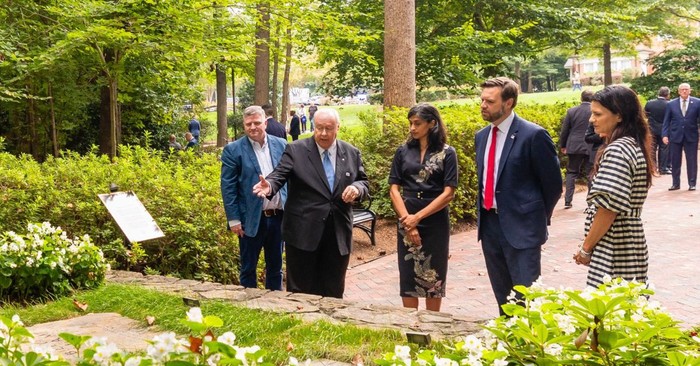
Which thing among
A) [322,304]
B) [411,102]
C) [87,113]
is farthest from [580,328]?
[87,113]

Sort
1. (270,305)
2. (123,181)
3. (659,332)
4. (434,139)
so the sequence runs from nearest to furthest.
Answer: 1. (659,332)
2. (270,305)
3. (434,139)
4. (123,181)

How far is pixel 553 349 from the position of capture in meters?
2.11

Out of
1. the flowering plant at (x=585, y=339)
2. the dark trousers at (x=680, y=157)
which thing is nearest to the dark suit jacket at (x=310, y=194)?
the flowering plant at (x=585, y=339)

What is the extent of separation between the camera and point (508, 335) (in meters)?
2.24

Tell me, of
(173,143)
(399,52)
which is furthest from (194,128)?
(399,52)

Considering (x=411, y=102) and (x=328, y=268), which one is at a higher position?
(x=411, y=102)

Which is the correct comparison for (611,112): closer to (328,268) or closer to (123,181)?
(328,268)

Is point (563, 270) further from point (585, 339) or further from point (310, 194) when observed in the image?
point (585, 339)

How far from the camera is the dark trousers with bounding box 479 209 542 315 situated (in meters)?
4.87

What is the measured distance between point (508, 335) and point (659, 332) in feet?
1.38

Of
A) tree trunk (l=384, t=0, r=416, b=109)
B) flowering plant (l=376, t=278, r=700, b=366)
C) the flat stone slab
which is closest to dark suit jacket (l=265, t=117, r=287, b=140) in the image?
tree trunk (l=384, t=0, r=416, b=109)

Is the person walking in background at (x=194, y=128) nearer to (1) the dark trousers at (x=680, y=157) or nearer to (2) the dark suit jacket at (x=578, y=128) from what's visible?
(2) the dark suit jacket at (x=578, y=128)

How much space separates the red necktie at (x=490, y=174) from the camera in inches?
197

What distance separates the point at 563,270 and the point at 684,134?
25.2ft
